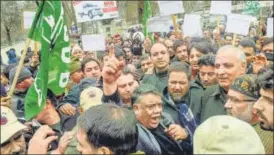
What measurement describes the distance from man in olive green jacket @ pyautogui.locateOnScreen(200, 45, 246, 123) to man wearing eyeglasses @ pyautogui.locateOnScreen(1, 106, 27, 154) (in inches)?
82.0

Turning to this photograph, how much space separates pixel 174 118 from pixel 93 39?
305 cm

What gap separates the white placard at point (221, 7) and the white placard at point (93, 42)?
1.76 metres

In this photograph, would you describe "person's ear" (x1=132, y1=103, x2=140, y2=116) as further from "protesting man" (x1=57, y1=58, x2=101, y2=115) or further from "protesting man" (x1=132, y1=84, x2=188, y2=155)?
"protesting man" (x1=57, y1=58, x2=101, y2=115)

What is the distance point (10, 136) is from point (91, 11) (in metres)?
4.65

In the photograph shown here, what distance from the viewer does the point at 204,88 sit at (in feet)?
16.9

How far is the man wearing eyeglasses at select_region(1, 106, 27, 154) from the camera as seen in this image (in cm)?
280

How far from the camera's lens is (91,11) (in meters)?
7.23

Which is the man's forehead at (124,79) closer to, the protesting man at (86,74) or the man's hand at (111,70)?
the man's hand at (111,70)

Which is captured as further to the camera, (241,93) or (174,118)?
(174,118)

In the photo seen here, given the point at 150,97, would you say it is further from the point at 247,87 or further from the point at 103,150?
the point at 103,150

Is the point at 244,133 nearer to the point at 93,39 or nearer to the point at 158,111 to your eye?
the point at 158,111

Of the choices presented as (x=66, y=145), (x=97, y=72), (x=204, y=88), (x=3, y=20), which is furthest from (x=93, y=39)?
(x=3, y=20)

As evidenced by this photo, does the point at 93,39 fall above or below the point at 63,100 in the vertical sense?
above

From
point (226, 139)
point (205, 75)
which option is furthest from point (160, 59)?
point (226, 139)
